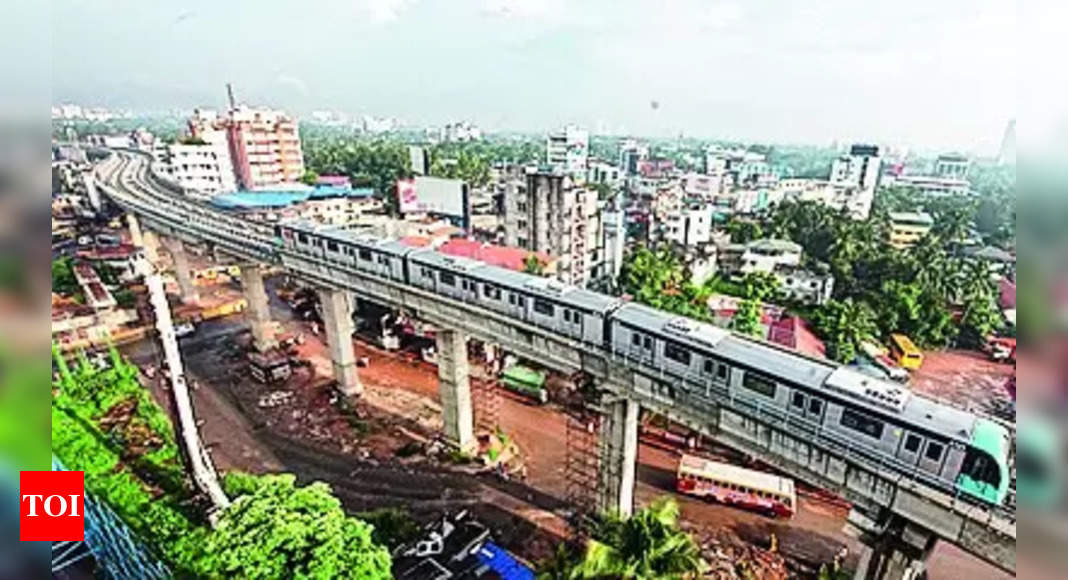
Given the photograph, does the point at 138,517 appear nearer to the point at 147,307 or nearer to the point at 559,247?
the point at 147,307

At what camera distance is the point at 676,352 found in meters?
17.2

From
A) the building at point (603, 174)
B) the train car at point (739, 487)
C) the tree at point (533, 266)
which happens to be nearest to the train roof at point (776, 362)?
the train car at point (739, 487)

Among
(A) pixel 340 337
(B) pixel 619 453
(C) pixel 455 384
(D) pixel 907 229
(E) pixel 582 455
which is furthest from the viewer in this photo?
(D) pixel 907 229

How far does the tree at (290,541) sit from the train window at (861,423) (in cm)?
1177

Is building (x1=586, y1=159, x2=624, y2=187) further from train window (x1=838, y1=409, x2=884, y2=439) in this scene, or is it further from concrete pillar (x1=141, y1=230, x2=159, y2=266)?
train window (x1=838, y1=409, x2=884, y2=439)

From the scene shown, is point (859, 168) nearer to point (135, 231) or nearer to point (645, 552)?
point (135, 231)

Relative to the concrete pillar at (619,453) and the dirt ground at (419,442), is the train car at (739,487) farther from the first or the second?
the concrete pillar at (619,453)

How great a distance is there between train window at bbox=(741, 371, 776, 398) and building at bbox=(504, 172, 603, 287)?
26.4m

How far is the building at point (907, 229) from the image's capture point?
60.9m

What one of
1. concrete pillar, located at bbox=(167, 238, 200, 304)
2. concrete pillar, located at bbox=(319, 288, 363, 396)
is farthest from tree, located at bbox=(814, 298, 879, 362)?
concrete pillar, located at bbox=(167, 238, 200, 304)

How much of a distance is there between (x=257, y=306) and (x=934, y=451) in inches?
1350

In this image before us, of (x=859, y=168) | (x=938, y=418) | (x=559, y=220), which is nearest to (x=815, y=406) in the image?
(x=938, y=418)

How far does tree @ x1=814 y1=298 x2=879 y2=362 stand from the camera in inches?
1364

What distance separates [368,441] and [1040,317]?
27.2m
